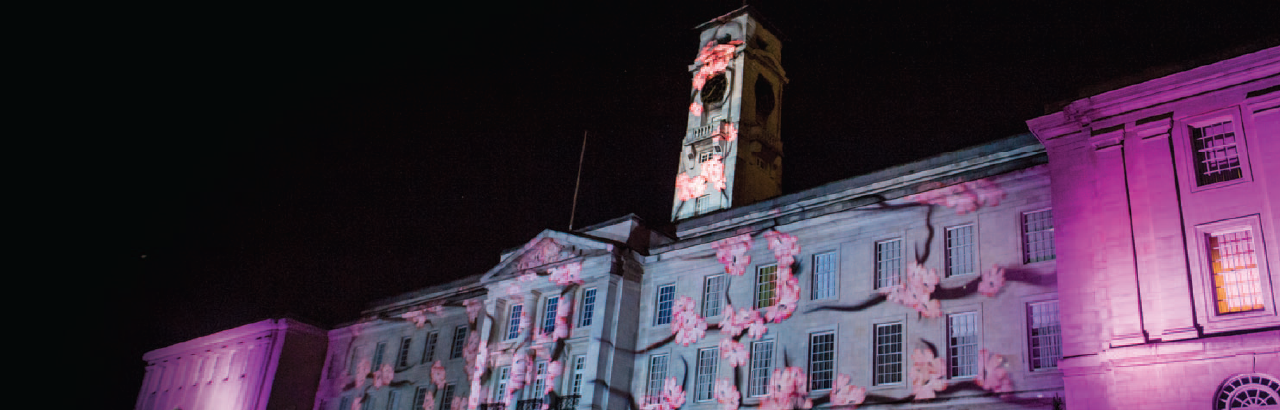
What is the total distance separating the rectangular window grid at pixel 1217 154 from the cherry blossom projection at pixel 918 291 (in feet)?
25.3

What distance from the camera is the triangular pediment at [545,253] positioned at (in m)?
36.6

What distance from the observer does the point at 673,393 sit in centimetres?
3247

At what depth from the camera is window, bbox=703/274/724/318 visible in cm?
3297

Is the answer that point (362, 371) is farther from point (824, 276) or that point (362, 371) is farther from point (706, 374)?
point (824, 276)

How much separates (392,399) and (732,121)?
26.3 m

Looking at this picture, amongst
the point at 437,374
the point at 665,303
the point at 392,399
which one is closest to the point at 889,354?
the point at 665,303

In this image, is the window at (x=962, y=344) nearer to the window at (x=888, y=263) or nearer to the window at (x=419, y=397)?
the window at (x=888, y=263)

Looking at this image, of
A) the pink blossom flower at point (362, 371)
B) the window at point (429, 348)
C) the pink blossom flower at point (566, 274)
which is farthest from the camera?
the pink blossom flower at point (362, 371)

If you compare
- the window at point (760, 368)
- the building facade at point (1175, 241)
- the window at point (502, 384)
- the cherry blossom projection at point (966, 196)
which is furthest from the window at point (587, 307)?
the building facade at point (1175, 241)

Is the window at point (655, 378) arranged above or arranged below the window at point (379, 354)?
below

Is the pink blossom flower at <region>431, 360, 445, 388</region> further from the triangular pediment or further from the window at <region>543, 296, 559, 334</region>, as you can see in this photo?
the window at <region>543, 296, 559, 334</region>

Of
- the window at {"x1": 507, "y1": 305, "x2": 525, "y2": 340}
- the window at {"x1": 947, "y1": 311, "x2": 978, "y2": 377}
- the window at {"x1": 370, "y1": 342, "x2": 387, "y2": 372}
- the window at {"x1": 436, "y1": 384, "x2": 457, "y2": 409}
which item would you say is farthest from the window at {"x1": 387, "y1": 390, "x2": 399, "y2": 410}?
the window at {"x1": 947, "y1": 311, "x2": 978, "y2": 377}

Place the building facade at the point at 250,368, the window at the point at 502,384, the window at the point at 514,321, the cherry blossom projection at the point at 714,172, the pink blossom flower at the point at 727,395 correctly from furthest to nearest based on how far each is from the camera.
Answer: the cherry blossom projection at the point at 714,172 < the building facade at the point at 250,368 < the window at the point at 514,321 < the window at the point at 502,384 < the pink blossom flower at the point at 727,395

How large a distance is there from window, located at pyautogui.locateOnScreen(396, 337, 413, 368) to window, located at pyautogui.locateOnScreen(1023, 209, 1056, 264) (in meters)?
30.8
